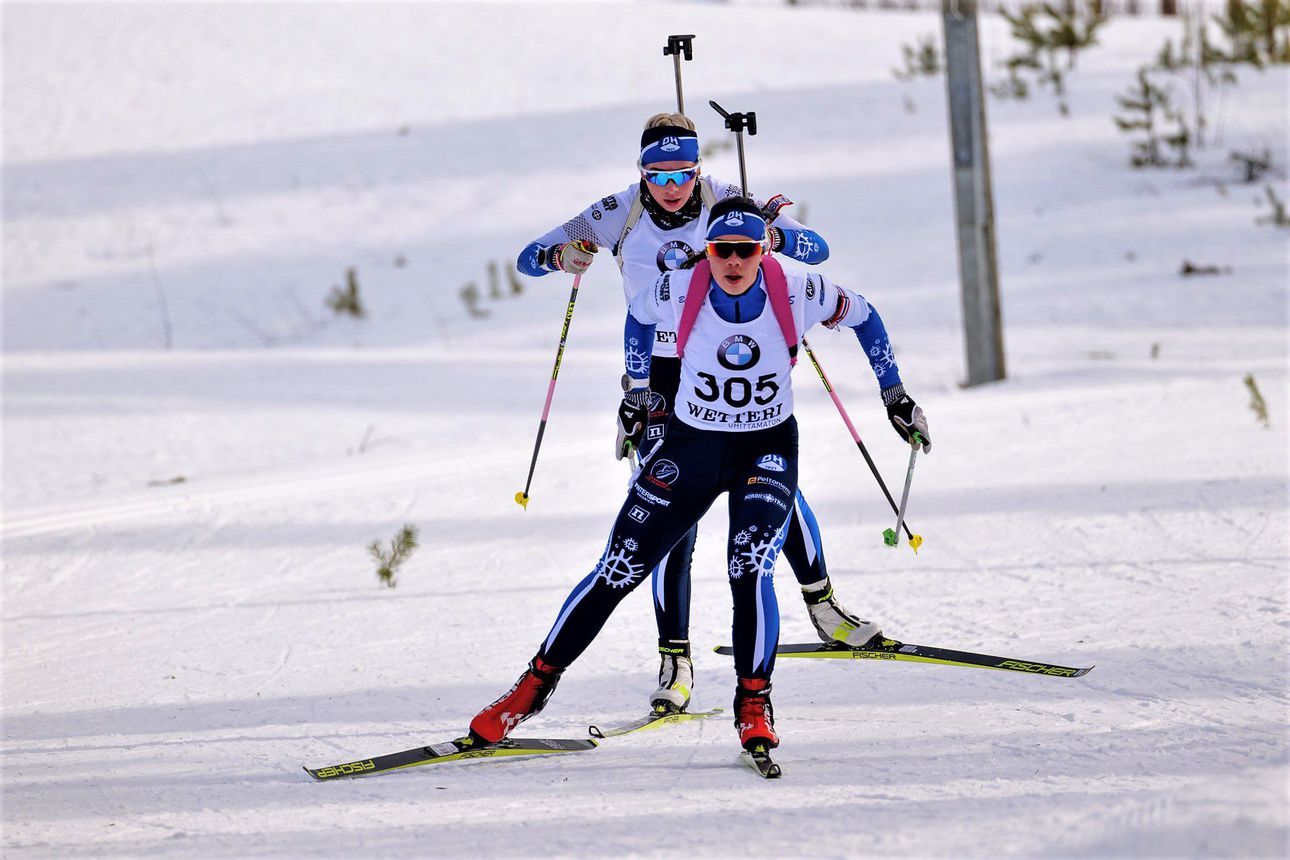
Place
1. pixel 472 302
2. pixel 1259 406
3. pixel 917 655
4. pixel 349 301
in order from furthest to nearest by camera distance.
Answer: pixel 349 301 → pixel 472 302 → pixel 1259 406 → pixel 917 655

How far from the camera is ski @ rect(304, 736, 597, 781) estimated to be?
453cm

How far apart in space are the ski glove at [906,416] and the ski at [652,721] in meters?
1.22

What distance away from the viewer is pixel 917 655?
5.41 meters

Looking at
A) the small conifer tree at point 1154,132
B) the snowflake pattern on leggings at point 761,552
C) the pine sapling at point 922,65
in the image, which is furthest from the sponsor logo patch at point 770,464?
the pine sapling at point 922,65

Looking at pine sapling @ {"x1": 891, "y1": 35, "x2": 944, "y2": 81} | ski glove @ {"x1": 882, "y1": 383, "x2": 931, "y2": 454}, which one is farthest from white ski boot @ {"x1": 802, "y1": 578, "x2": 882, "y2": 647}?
pine sapling @ {"x1": 891, "y1": 35, "x2": 944, "y2": 81}

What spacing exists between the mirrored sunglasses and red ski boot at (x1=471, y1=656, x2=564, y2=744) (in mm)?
1453

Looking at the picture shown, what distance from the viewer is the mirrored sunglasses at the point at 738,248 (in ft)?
14.5

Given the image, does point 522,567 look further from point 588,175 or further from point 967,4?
point 588,175

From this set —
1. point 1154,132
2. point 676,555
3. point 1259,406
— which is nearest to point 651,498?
point 676,555

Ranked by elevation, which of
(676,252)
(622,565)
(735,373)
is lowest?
(622,565)

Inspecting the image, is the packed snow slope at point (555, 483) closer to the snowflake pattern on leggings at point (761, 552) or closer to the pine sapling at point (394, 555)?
the pine sapling at point (394, 555)

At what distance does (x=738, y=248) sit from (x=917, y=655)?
1.88 m

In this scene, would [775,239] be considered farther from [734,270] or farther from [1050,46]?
[1050,46]

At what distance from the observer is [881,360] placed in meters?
4.94
